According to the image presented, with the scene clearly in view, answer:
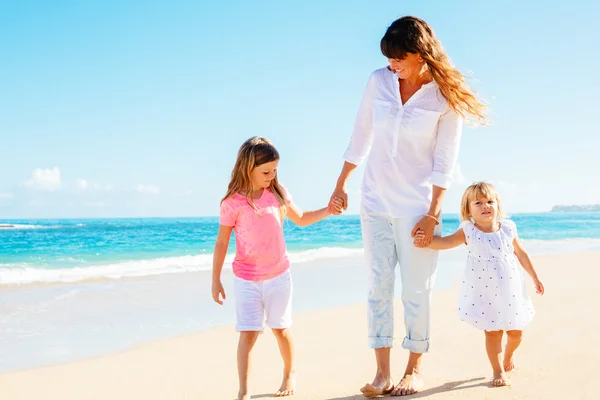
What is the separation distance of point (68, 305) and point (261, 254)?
4563mm

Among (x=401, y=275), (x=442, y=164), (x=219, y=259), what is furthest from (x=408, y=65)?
(x=219, y=259)

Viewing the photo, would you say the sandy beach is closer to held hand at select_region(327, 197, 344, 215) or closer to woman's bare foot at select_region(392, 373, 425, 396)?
woman's bare foot at select_region(392, 373, 425, 396)

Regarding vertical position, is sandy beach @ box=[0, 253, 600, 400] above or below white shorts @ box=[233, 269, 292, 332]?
below

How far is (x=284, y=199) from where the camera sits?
361cm

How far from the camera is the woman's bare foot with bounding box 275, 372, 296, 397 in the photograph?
11.3ft

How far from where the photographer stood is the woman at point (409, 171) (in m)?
3.12

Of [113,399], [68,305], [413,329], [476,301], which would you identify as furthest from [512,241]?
[68,305]

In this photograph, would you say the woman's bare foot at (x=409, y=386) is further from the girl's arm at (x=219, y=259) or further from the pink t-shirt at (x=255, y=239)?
the girl's arm at (x=219, y=259)

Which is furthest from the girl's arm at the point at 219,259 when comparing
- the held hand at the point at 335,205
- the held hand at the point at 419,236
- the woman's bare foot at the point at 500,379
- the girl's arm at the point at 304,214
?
the woman's bare foot at the point at 500,379

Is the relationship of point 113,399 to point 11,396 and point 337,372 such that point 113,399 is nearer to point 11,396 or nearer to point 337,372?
point 11,396

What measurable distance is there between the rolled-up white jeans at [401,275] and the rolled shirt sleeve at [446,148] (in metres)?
0.24

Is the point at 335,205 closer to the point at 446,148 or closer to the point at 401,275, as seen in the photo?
the point at 401,275

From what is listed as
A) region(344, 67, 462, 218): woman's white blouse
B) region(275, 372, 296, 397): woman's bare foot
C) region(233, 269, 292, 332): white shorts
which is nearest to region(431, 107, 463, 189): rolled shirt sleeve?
region(344, 67, 462, 218): woman's white blouse

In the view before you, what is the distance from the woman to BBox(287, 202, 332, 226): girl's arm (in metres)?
0.41
